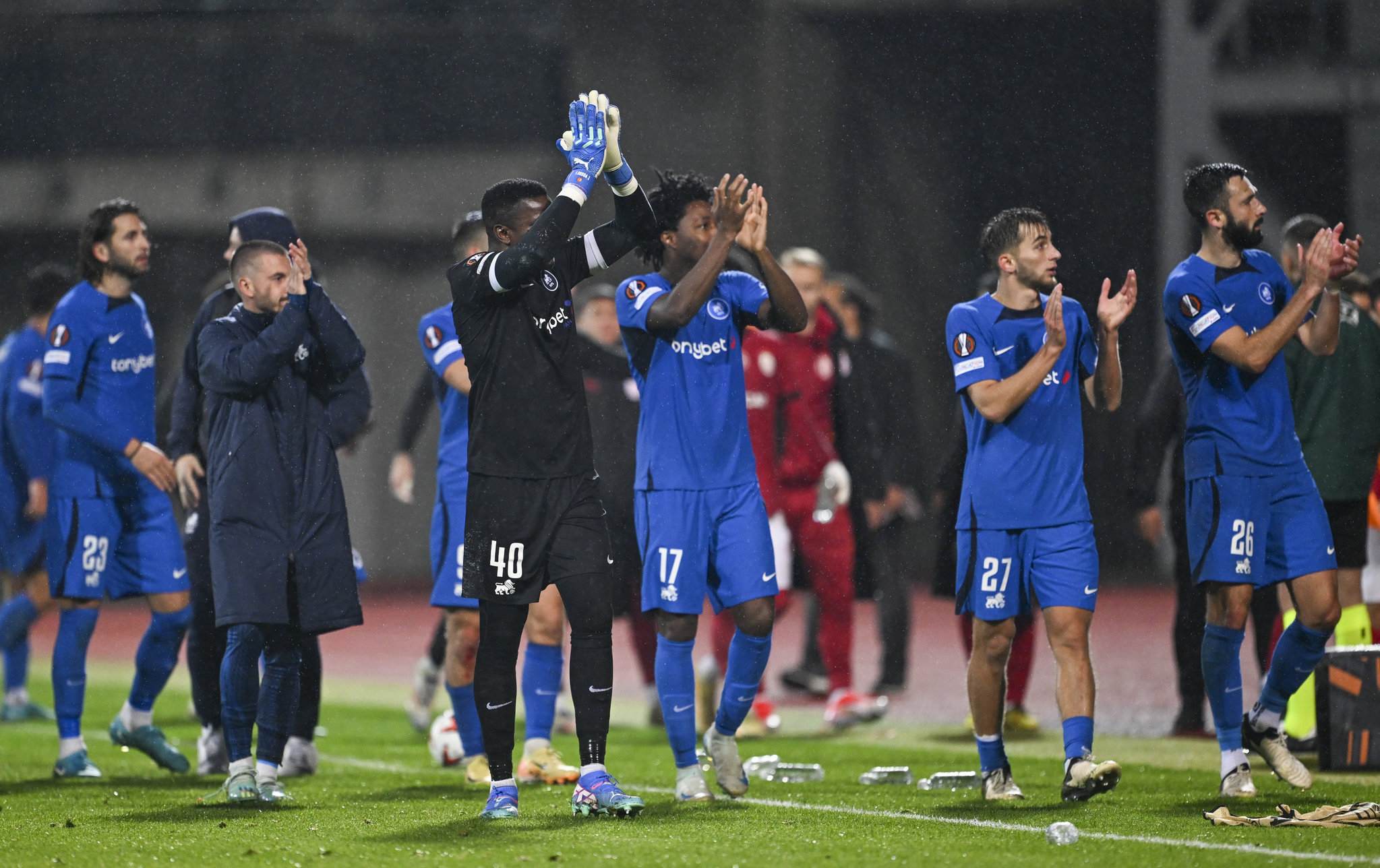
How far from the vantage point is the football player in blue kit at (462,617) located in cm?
655

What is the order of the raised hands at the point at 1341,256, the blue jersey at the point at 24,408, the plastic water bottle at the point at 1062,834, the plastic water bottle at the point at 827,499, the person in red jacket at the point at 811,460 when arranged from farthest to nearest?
the blue jersey at the point at 24,408
the plastic water bottle at the point at 827,499
the person in red jacket at the point at 811,460
the raised hands at the point at 1341,256
the plastic water bottle at the point at 1062,834

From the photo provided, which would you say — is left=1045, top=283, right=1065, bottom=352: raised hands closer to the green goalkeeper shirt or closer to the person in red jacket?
the green goalkeeper shirt

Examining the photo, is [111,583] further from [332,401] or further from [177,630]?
[332,401]

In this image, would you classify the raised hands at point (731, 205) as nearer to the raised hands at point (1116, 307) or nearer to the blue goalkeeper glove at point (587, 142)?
the blue goalkeeper glove at point (587, 142)

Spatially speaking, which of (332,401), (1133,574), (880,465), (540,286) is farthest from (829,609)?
(1133,574)

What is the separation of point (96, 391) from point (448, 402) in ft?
5.27

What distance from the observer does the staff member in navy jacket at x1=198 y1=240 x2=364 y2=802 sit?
588 cm

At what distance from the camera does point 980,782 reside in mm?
6297

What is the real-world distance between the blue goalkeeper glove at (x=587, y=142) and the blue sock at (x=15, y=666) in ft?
20.7

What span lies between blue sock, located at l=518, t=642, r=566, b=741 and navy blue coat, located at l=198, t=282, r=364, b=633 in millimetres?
858

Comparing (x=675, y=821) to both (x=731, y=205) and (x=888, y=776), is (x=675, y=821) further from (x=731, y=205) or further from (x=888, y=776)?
(x=731, y=205)

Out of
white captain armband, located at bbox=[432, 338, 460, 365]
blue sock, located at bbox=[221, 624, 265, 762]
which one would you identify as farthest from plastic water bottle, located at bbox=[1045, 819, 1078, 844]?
white captain armband, located at bbox=[432, 338, 460, 365]

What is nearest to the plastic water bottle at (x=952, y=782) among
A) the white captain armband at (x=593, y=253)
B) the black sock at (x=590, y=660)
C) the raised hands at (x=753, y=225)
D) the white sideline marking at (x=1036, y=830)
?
the white sideline marking at (x=1036, y=830)

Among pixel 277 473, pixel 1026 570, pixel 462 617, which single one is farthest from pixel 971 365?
pixel 277 473
